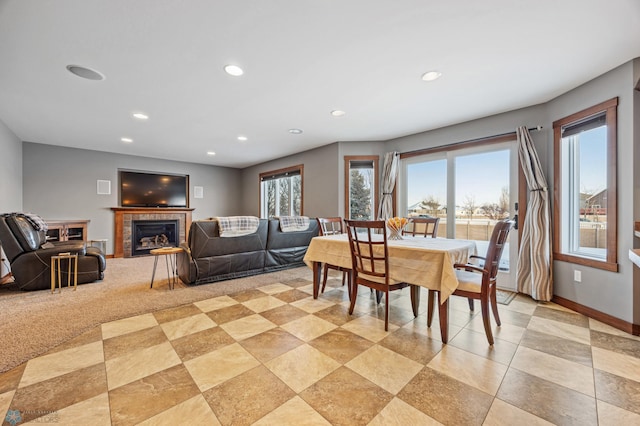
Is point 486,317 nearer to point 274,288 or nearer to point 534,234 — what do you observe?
point 534,234

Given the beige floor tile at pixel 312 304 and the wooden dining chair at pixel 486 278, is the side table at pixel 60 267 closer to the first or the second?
the beige floor tile at pixel 312 304

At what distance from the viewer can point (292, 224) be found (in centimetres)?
445

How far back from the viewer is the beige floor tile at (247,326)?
2168 mm

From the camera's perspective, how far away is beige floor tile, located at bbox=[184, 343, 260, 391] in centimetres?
159

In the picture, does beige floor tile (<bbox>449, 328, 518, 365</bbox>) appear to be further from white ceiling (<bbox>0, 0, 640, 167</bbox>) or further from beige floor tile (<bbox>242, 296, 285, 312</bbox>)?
white ceiling (<bbox>0, 0, 640, 167</bbox>)

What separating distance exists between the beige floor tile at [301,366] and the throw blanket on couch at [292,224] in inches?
101

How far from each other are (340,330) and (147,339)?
5.21 ft

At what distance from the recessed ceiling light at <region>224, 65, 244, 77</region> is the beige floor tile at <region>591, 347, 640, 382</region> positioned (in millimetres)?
3711

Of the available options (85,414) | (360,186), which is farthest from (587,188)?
(85,414)

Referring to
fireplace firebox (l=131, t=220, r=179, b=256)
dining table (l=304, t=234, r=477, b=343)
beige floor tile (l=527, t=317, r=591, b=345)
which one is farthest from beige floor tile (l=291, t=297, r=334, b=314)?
fireplace firebox (l=131, t=220, r=179, b=256)

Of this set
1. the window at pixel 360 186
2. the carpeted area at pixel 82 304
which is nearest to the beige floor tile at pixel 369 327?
the carpeted area at pixel 82 304

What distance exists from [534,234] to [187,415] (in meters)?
3.89

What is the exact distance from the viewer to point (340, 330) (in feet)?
7.40

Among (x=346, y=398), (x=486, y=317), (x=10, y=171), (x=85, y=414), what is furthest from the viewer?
(x=10, y=171)
